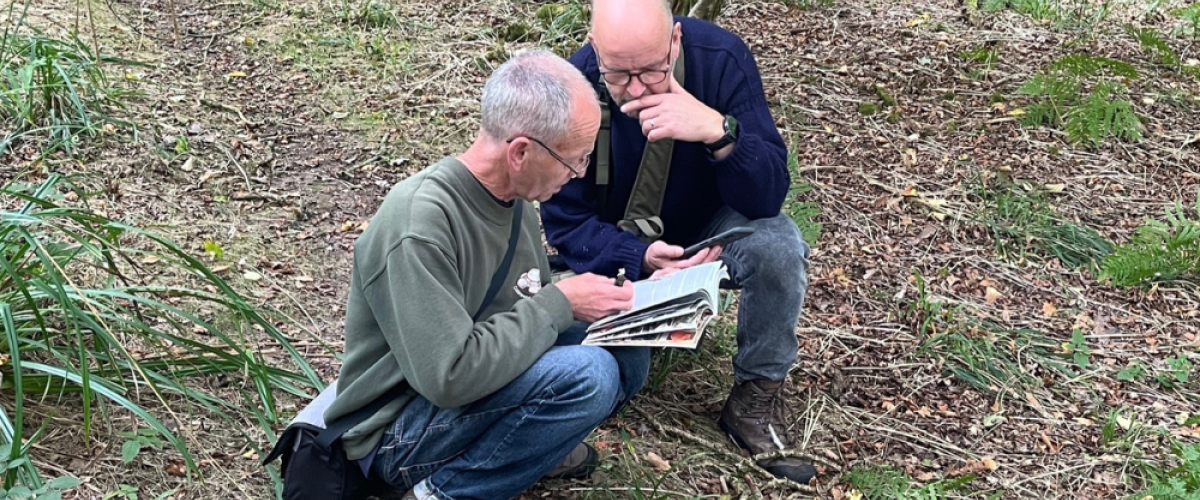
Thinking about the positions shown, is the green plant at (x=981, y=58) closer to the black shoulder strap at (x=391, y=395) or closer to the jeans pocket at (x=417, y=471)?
the black shoulder strap at (x=391, y=395)

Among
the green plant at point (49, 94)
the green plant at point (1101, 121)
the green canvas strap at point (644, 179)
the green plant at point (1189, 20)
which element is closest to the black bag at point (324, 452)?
the green canvas strap at point (644, 179)

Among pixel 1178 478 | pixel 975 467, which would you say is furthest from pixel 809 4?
pixel 1178 478

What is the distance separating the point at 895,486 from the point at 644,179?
1.22 meters

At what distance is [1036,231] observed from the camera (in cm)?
445

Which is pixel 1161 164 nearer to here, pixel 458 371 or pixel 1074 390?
pixel 1074 390

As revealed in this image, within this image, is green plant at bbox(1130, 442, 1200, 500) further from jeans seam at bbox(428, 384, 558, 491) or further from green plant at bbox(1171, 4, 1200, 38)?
green plant at bbox(1171, 4, 1200, 38)

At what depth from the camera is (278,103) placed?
17.2ft

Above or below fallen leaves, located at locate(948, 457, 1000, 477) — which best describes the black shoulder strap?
above

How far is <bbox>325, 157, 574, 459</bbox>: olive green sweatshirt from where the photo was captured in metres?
2.11

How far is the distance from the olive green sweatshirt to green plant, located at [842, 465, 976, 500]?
3.92ft

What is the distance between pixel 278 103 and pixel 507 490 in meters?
3.46

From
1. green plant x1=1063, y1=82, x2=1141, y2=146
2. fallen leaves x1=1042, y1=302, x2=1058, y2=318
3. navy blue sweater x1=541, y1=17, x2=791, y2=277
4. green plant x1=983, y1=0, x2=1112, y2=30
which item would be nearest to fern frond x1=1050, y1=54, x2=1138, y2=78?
green plant x1=1063, y1=82, x2=1141, y2=146

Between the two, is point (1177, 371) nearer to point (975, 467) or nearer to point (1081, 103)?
point (975, 467)

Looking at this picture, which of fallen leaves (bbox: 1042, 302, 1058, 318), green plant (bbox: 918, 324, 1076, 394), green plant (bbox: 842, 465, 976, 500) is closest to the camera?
green plant (bbox: 842, 465, 976, 500)
